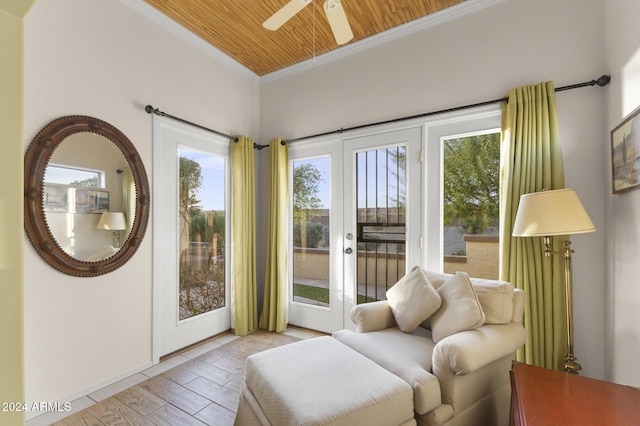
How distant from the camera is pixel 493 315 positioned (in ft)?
6.28

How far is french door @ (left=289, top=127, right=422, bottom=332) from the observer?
2969mm

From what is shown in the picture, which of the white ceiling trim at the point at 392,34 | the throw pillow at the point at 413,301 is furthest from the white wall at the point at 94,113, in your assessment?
the throw pillow at the point at 413,301

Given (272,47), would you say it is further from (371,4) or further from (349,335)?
(349,335)

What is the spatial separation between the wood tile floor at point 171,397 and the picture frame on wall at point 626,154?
2690mm

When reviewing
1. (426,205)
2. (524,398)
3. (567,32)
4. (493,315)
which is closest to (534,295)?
(493,315)

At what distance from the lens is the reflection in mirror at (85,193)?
6.91ft

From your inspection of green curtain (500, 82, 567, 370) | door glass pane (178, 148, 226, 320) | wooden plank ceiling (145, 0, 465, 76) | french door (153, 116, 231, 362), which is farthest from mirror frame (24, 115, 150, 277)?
green curtain (500, 82, 567, 370)

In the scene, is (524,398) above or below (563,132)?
below

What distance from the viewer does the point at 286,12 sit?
174 centimetres

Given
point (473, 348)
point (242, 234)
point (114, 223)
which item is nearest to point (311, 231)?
point (242, 234)

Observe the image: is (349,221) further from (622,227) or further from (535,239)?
(622,227)

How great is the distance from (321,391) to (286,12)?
197 cm

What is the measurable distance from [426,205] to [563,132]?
1118 mm

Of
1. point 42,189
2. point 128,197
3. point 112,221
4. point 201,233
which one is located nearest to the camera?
point 42,189
